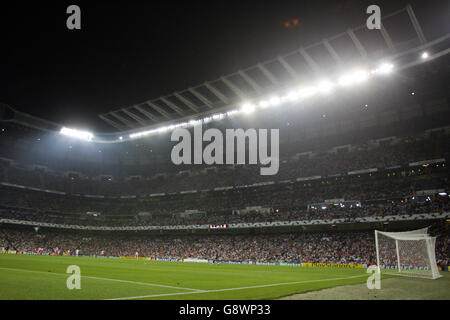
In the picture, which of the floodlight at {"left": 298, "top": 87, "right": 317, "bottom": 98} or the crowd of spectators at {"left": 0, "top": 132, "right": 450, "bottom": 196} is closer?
the floodlight at {"left": 298, "top": 87, "right": 317, "bottom": 98}

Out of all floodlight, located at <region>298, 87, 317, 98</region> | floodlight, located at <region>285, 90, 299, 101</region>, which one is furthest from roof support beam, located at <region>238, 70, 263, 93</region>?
floodlight, located at <region>298, 87, 317, 98</region>

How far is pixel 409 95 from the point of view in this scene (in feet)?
139

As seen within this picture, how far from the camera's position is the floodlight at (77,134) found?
62.7 m

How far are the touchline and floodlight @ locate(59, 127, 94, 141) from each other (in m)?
18.8

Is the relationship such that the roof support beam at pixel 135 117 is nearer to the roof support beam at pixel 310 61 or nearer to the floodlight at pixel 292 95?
the floodlight at pixel 292 95

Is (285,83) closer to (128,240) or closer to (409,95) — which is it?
(409,95)

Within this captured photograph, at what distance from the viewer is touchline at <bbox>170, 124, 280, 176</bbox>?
184ft

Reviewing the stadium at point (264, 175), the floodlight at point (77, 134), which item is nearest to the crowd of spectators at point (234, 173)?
the stadium at point (264, 175)

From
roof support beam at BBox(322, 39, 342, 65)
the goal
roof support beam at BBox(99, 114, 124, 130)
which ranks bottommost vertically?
the goal

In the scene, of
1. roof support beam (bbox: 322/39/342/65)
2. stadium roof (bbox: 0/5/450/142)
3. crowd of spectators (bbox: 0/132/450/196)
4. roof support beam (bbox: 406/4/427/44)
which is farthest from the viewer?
crowd of spectators (bbox: 0/132/450/196)

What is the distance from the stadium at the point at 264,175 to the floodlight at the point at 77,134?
0.89 feet

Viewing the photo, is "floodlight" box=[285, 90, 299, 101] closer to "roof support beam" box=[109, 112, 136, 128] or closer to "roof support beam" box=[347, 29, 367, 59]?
"roof support beam" box=[347, 29, 367, 59]

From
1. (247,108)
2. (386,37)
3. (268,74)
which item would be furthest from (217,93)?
(386,37)
